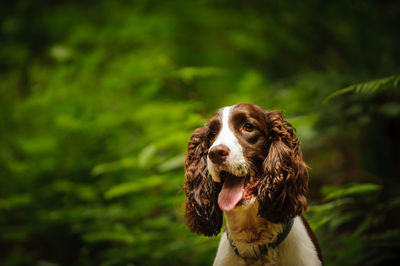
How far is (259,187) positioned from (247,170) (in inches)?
5.9

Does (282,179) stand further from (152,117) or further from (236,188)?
(152,117)

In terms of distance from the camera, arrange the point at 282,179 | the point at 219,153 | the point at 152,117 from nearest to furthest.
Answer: the point at 219,153 < the point at 282,179 < the point at 152,117

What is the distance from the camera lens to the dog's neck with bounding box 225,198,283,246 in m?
2.12

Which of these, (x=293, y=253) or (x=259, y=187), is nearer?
(x=293, y=253)

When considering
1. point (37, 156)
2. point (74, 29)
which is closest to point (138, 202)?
point (37, 156)

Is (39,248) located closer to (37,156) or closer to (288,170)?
(37,156)

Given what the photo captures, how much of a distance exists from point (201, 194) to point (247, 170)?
17.3 inches

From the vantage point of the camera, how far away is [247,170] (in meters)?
2.09

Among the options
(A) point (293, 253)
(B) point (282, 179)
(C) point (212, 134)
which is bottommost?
(A) point (293, 253)

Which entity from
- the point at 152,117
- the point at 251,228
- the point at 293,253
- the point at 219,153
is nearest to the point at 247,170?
the point at 219,153

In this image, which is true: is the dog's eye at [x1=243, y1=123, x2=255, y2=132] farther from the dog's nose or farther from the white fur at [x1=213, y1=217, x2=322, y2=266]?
the white fur at [x1=213, y1=217, x2=322, y2=266]

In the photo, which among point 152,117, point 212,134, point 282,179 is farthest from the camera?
point 152,117

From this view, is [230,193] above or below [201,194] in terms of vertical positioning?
below

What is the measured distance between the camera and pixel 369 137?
4504 millimetres
